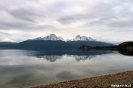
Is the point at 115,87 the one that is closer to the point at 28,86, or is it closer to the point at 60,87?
the point at 60,87

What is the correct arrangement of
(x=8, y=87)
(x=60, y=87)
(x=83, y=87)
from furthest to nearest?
(x=8, y=87) < (x=60, y=87) < (x=83, y=87)

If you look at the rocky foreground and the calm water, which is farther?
the calm water

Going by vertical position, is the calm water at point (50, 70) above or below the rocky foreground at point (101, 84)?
below

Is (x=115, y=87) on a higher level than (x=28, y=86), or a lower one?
higher

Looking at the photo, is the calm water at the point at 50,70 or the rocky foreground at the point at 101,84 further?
the calm water at the point at 50,70

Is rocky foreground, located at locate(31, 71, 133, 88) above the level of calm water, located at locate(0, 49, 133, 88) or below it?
above

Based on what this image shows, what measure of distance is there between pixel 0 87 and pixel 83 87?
15687mm

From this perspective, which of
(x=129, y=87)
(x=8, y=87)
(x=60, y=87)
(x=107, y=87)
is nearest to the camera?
(x=129, y=87)

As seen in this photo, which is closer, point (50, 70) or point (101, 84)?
point (101, 84)

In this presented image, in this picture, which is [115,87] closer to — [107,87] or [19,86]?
[107,87]

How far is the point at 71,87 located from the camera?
73.2ft

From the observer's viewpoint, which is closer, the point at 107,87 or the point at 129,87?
the point at 129,87

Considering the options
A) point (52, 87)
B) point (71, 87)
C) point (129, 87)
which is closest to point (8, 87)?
point (52, 87)

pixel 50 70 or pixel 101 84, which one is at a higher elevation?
pixel 101 84
